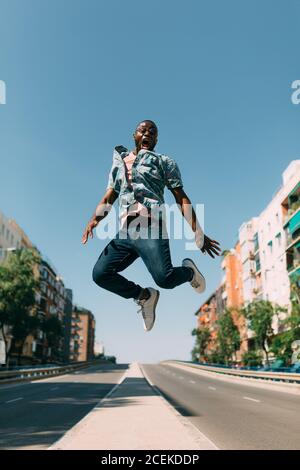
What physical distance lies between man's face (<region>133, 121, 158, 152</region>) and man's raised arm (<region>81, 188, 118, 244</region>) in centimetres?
36

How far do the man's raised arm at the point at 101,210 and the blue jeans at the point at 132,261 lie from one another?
18cm

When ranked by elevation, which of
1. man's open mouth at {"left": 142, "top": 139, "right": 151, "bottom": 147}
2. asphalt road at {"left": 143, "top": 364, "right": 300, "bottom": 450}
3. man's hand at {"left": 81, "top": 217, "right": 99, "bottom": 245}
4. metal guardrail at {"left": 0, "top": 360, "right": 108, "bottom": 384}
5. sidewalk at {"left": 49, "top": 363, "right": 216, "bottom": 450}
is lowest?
metal guardrail at {"left": 0, "top": 360, "right": 108, "bottom": 384}

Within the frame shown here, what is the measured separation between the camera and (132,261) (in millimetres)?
2861

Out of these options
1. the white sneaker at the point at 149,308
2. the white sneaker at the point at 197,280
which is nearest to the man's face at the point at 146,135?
the white sneaker at the point at 197,280

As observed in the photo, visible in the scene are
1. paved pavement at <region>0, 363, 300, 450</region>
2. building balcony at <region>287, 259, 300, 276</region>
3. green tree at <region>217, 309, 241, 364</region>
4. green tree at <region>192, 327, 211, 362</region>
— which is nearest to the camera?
paved pavement at <region>0, 363, 300, 450</region>

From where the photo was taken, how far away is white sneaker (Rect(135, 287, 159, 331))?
111 inches

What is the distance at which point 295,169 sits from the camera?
165 ft

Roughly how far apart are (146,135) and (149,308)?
1.12 metres

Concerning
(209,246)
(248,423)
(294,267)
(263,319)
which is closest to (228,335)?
(263,319)

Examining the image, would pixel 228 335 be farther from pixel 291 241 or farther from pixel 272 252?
pixel 291 241

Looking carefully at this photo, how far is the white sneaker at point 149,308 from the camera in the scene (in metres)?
2.83

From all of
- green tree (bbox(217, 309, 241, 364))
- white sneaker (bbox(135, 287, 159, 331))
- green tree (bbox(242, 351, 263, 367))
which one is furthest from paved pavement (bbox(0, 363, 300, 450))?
green tree (bbox(217, 309, 241, 364))

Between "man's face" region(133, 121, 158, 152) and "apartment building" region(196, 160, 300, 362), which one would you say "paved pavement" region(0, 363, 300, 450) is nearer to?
"man's face" region(133, 121, 158, 152)
